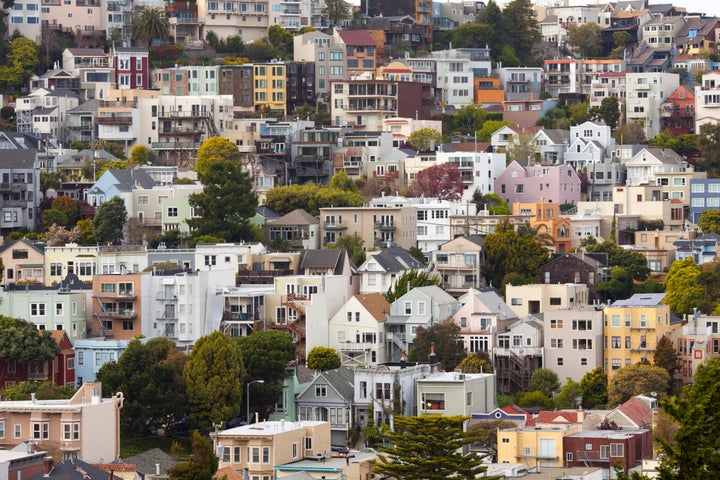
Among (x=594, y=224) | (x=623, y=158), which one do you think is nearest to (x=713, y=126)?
(x=623, y=158)

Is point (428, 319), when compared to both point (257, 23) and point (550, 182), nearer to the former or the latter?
point (550, 182)

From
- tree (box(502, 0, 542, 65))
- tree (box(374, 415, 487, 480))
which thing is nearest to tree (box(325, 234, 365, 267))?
tree (box(374, 415, 487, 480))

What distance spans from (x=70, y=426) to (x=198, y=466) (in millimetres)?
8214

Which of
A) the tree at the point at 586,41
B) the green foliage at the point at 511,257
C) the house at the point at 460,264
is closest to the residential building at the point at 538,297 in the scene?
the green foliage at the point at 511,257

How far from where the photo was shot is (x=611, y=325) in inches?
3386

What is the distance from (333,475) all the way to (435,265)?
33.0 metres

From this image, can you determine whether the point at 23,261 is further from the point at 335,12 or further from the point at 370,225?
the point at 335,12

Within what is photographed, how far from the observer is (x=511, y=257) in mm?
98000

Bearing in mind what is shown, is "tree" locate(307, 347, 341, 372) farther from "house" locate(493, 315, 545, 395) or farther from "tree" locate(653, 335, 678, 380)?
"tree" locate(653, 335, 678, 380)

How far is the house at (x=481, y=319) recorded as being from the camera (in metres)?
87.2

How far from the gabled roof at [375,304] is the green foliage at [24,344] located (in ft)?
43.9

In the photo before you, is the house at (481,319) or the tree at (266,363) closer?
the tree at (266,363)

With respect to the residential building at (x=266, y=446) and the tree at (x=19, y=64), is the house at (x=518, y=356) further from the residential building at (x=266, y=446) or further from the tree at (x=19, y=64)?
the tree at (x=19, y=64)

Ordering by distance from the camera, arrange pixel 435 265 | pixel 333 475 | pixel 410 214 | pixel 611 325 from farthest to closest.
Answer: pixel 410 214 → pixel 435 265 → pixel 611 325 → pixel 333 475
